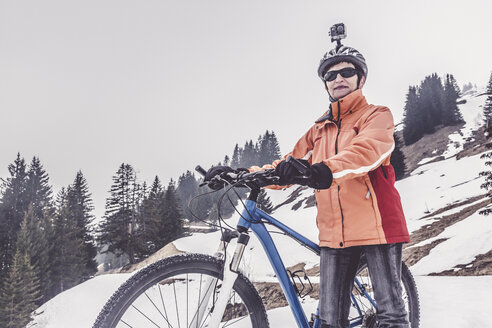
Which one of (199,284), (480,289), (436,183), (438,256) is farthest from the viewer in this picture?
(436,183)

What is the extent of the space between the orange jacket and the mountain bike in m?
0.47

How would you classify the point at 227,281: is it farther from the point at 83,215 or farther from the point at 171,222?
the point at 83,215

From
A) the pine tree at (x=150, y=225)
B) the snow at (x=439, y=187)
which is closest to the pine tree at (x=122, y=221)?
the pine tree at (x=150, y=225)

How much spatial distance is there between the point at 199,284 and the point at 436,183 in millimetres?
37470

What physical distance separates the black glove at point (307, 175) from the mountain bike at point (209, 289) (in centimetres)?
16

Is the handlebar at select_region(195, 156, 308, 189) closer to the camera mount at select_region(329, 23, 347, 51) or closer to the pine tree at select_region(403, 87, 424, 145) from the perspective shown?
the camera mount at select_region(329, 23, 347, 51)

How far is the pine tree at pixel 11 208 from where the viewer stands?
39281mm

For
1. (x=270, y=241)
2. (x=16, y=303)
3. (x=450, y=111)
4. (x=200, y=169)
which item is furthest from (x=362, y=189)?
(x=450, y=111)

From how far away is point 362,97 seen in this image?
2758 mm

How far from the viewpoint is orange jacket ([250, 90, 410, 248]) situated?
210 cm

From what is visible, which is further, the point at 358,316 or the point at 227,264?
the point at 358,316

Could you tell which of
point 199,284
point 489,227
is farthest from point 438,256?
point 199,284

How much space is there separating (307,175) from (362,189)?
0.82m

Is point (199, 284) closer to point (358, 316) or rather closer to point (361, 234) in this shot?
point (361, 234)
